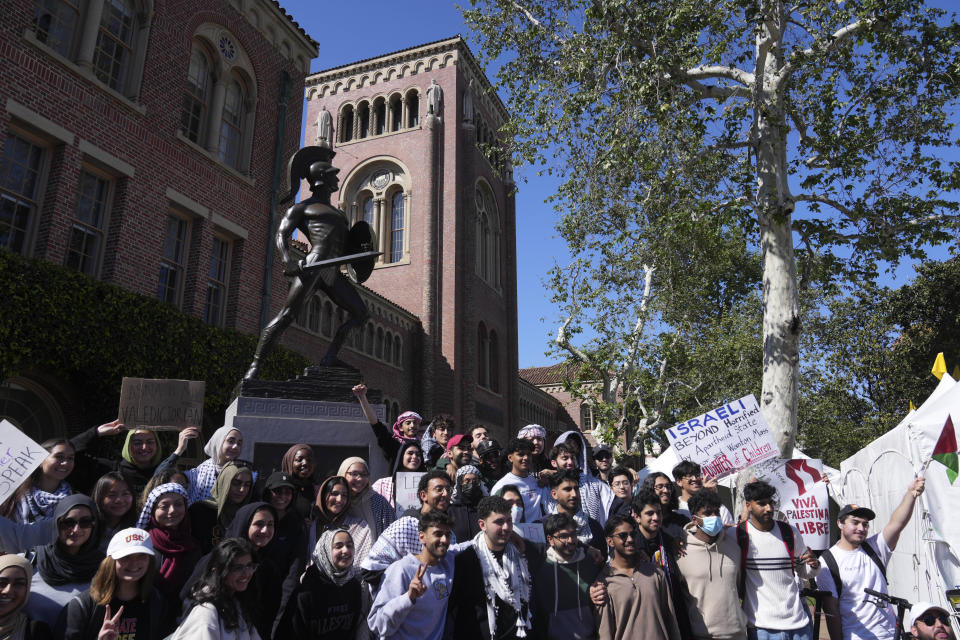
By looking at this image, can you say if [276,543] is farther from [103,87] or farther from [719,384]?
[719,384]

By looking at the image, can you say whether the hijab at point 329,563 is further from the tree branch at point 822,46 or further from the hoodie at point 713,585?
the tree branch at point 822,46

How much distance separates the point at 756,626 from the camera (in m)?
4.41

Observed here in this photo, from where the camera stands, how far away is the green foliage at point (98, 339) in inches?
384

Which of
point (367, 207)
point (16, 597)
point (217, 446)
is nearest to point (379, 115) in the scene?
point (367, 207)

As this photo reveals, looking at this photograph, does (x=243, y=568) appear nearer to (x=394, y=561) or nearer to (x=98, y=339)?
(x=394, y=561)

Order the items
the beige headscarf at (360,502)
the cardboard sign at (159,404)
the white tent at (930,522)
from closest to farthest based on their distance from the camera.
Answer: the beige headscarf at (360,502)
the cardboard sign at (159,404)
the white tent at (930,522)

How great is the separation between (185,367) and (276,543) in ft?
31.8

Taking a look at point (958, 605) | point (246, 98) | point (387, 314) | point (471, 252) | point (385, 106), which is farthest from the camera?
point (385, 106)

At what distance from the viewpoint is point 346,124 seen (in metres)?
31.8

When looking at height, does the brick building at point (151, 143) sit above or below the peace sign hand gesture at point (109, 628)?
above

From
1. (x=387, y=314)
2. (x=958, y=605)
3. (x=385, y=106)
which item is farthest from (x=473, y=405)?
(x=958, y=605)

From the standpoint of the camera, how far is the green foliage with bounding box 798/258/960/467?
906 inches

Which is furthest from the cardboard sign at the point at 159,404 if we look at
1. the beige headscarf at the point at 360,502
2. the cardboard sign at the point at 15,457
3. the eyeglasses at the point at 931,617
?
the eyeglasses at the point at 931,617

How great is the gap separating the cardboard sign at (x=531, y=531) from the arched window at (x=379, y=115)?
93.3 feet
